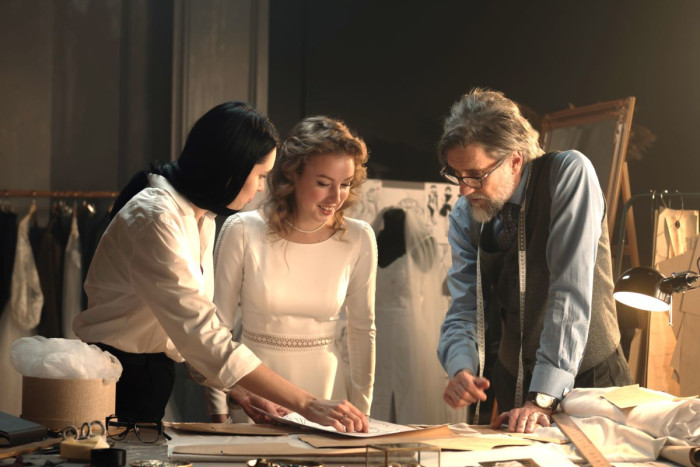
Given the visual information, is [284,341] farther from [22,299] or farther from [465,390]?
[22,299]

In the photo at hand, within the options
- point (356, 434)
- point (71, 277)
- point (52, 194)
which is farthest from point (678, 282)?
point (52, 194)

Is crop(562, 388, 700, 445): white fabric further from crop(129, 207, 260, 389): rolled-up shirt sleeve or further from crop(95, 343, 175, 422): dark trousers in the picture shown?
crop(95, 343, 175, 422): dark trousers

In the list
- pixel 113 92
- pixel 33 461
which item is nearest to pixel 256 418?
pixel 33 461

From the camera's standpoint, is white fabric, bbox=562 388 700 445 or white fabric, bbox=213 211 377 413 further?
→ white fabric, bbox=213 211 377 413

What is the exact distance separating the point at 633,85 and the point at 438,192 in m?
1.42

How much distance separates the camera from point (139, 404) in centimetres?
220

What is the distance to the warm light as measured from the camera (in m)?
2.13

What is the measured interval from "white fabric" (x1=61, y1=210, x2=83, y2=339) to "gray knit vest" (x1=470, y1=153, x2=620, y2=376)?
7.14 ft

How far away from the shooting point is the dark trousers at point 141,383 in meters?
2.17

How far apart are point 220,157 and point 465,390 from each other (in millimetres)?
914

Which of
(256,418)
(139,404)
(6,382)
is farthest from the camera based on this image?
(6,382)

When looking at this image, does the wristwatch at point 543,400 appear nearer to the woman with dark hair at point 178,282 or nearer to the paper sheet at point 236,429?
the woman with dark hair at point 178,282

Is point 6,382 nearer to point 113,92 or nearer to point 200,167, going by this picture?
point 113,92

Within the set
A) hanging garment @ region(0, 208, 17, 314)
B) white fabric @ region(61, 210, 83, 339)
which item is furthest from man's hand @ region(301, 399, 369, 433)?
hanging garment @ region(0, 208, 17, 314)
